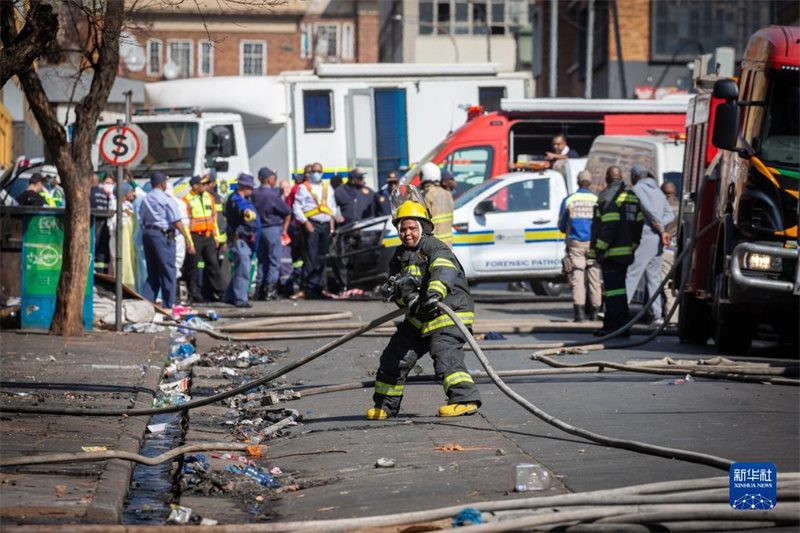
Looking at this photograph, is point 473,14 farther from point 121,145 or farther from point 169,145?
point 121,145

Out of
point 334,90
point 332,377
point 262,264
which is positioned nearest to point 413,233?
point 332,377

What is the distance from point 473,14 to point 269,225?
45.8 meters

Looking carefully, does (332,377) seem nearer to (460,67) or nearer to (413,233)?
(413,233)

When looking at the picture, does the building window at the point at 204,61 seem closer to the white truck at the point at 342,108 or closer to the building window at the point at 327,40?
the building window at the point at 327,40

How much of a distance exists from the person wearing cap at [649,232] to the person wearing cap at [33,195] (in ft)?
27.9

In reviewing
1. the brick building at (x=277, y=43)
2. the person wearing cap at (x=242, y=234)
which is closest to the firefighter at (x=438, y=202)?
the person wearing cap at (x=242, y=234)

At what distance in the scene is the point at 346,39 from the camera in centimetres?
7744

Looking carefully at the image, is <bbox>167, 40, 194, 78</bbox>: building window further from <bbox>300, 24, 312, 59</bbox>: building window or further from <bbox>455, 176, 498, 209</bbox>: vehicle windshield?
<bbox>455, 176, 498, 209</bbox>: vehicle windshield

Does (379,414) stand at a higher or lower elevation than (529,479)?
lower

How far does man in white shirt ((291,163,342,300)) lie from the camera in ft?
72.4

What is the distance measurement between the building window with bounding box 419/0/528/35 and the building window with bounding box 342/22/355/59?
13.1 meters

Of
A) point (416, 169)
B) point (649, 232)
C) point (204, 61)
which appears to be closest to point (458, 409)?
point (649, 232)

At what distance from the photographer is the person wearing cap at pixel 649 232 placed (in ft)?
55.5

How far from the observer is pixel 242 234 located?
20.2 m
